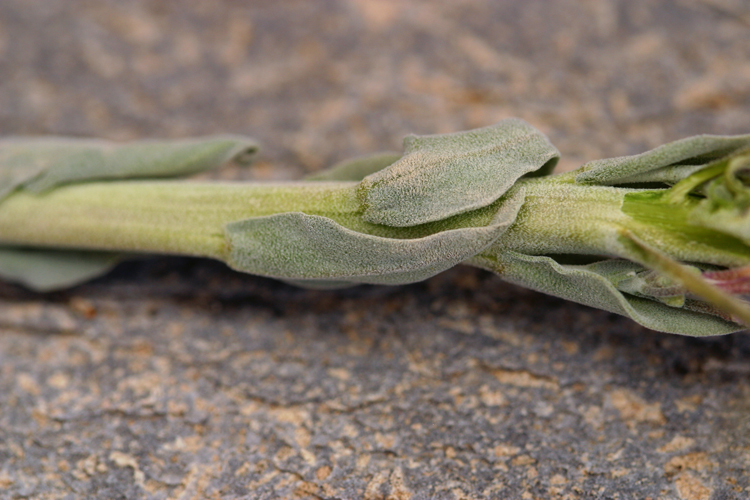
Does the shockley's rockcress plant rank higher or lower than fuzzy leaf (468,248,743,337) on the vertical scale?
higher

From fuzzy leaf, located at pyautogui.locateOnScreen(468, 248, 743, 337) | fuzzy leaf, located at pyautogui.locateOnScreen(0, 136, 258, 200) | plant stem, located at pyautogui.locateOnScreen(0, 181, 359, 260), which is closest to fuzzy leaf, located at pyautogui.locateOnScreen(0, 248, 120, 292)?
plant stem, located at pyautogui.locateOnScreen(0, 181, 359, 260)

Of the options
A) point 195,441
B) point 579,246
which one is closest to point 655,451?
point 579,246

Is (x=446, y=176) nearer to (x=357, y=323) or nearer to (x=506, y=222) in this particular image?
(x=506, y=222)

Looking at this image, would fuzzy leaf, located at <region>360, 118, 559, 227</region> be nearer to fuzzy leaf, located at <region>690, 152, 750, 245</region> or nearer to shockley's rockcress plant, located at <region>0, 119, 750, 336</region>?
shockley's rockcress plant, located at <region>0, 119, 750, 336</region>

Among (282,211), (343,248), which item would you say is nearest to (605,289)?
(343,248)

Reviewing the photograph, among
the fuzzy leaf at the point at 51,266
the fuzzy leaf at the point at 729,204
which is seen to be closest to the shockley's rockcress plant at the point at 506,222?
the fuzzy leaf at the point at 729,204
